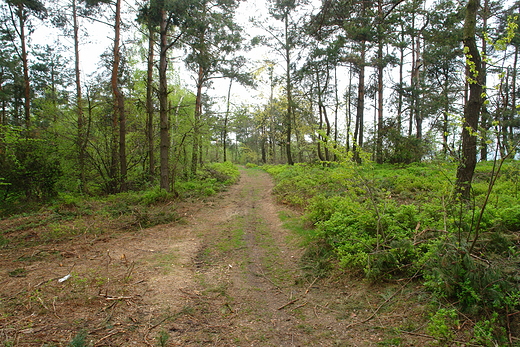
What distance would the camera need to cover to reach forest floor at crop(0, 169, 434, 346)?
9.19ft

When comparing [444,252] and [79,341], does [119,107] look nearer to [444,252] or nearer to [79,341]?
[79,341]

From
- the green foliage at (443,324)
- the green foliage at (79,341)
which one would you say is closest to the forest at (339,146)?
the green foliage at (443,324)

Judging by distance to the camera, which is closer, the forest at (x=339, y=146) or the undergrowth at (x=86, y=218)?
the forest at (x=339, y=146)

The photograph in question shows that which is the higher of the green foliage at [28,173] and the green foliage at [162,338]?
the green foliage at [28,173]

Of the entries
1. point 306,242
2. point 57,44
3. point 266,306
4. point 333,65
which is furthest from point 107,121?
point 333,65

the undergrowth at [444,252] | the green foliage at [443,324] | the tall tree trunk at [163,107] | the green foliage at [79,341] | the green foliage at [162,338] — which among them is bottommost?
the green foliage at [162,338]

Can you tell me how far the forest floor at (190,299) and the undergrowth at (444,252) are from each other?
Answer: 0.26 m

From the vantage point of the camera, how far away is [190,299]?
11.9 feet

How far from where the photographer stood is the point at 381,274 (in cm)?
370

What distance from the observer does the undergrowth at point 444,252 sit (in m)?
2.53

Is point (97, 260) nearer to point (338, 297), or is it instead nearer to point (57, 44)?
point (338, 297)

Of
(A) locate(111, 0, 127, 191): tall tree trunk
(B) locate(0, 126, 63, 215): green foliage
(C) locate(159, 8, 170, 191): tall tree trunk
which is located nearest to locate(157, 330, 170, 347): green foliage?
(C) locate(159, 8, 170, 191): tall tree trunk

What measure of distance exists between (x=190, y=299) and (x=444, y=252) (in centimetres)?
329

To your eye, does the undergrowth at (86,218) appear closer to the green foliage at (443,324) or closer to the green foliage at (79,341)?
the green foliage at (79,341)
